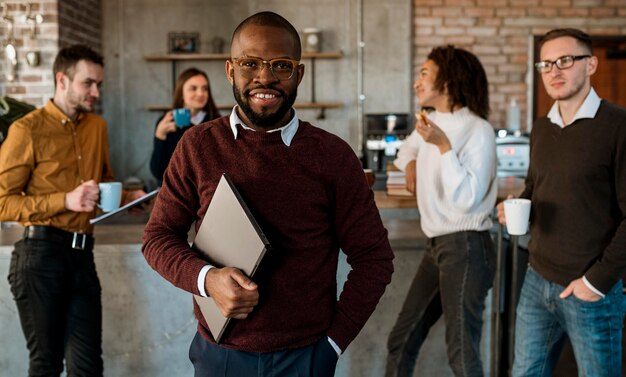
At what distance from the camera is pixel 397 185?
333cm

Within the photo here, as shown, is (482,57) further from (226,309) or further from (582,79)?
(226,309)

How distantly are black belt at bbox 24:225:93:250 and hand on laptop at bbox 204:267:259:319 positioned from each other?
1.28 m

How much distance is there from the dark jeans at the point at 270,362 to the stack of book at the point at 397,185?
184 cm

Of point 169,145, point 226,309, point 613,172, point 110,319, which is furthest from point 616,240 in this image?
point 169,145

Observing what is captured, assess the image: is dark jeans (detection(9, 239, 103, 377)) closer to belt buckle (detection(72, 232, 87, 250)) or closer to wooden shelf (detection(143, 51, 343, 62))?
belt buckle (detection(72, 232, 87, 250))

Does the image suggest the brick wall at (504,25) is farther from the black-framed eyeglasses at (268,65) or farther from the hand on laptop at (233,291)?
the hand on laptop at (233,291)

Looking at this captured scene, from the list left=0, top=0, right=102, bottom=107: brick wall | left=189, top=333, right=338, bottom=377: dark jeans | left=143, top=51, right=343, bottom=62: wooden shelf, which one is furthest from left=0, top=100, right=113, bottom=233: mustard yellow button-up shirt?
left=143, top=51, right=343, bottom=62: wooden shelf

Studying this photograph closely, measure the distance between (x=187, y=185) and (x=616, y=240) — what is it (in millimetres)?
1229

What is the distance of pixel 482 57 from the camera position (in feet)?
22.1

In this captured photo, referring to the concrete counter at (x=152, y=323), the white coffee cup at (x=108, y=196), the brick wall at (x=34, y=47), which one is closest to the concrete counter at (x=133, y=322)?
the concrete counter at (x=152, y=323)

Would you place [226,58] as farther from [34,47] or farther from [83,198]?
[83,198]

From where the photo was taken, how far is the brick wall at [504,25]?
21.9 feet

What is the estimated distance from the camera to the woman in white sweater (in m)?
2.37

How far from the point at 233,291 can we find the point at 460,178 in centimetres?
125
